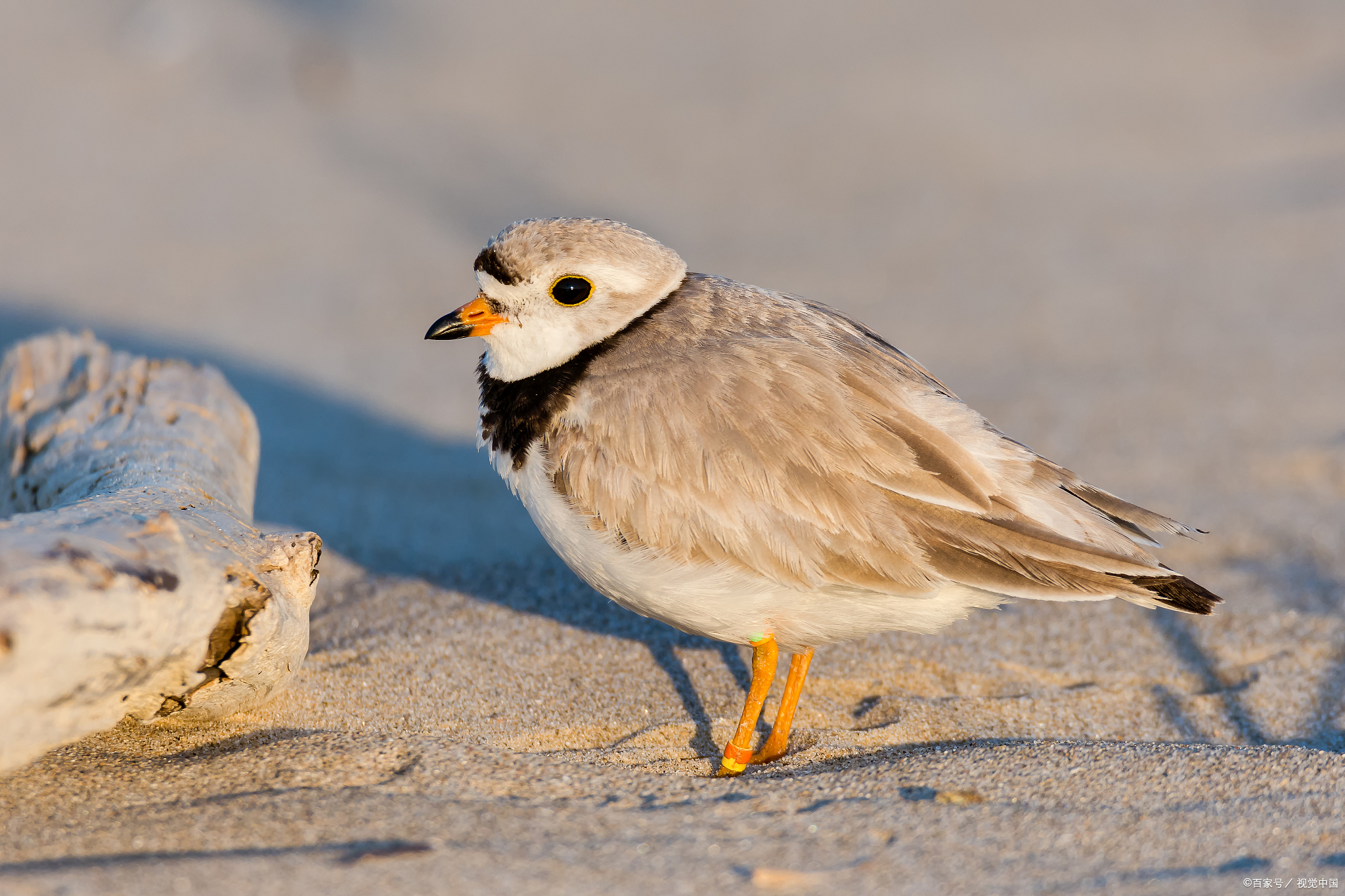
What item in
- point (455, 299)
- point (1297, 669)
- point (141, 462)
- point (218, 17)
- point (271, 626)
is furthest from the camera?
point (218, 17)

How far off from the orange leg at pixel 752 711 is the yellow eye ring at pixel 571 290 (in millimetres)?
1260

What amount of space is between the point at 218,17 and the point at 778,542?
36.0ft

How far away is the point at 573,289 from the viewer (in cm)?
363

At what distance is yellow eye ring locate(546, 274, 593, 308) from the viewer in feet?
11.9

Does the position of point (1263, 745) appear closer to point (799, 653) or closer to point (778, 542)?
point (799, 653)

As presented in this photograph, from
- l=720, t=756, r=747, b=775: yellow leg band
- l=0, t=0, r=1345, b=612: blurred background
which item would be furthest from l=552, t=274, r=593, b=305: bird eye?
l=0, t=0, r=1345, b=612: blurred background

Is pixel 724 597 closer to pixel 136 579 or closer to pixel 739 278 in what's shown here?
pixel 136 579

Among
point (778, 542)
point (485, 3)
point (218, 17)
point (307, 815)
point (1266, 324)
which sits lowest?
point (307, 815)

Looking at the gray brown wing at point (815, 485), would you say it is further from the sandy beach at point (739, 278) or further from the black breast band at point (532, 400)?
the sandy beach at point (739, 278)

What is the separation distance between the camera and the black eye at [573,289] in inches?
143

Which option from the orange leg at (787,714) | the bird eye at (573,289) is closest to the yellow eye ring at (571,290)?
the bird eye at (573,289)

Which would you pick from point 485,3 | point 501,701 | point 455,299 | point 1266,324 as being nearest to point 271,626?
point 501,701

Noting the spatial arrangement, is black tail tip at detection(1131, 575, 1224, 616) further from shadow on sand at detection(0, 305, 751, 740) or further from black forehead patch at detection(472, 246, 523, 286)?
black forehead patch at detection(472, 246, 523, 286)

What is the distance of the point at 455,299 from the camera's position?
8125mm
